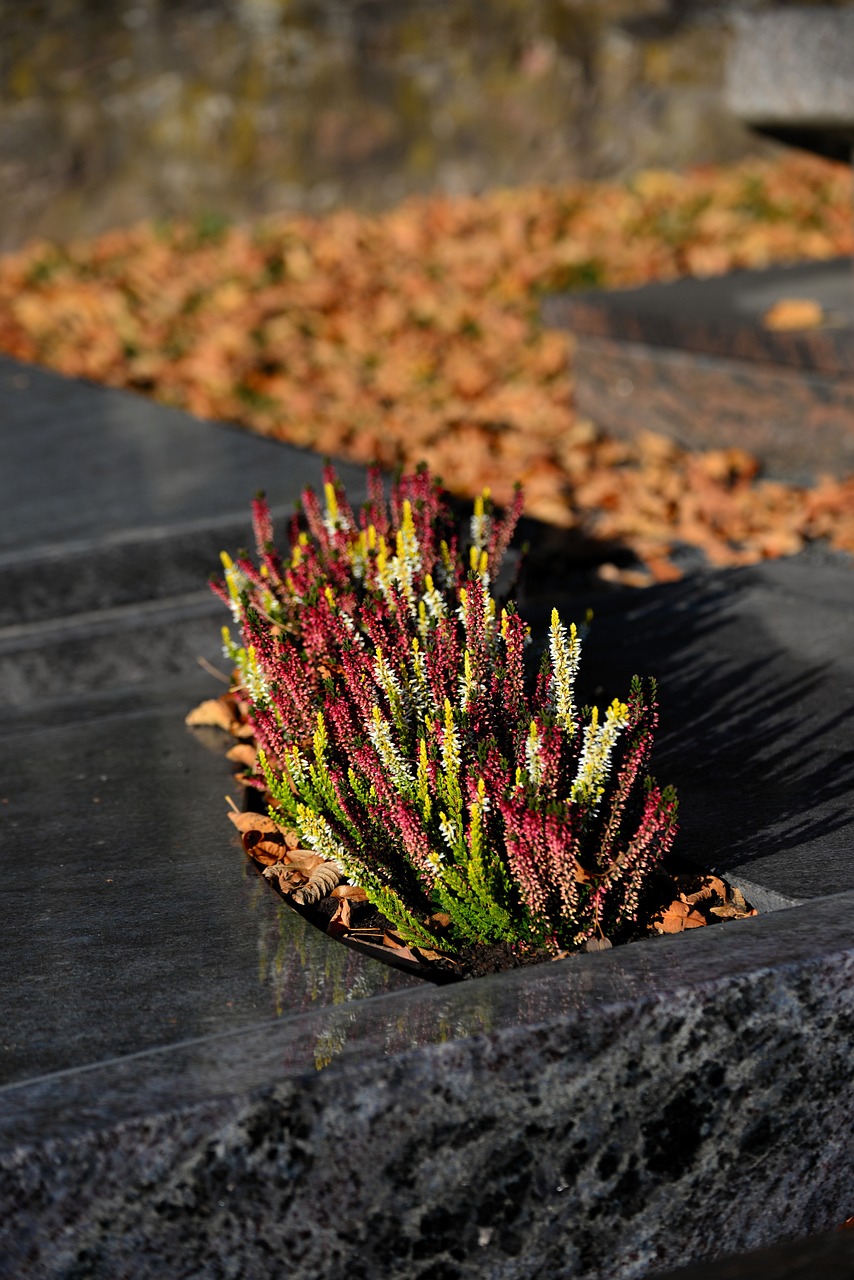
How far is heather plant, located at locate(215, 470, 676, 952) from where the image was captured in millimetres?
2180

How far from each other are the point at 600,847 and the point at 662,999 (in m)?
0.33

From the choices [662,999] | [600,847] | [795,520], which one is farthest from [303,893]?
[795,520]

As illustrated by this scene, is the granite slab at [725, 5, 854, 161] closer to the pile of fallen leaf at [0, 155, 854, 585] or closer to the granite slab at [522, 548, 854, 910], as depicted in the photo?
the pile of fallen leaf at [0, 155, 854, 585]

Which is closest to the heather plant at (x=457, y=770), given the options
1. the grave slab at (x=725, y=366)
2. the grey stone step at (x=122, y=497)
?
the grey stone step at (x=122, y=497)

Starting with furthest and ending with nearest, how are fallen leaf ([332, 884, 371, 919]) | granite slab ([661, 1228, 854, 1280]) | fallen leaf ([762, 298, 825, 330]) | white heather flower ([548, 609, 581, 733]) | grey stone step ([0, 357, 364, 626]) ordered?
fallen leaf ([762, 298, 825, 330]) → grey stone step ([0, 357, 364, 626]) → fallen leaf ([332, 884, 371, 919]) → white heather flower ([548, 609, 581, 733]) → granite slab ([661, 1228, 854, 1280])

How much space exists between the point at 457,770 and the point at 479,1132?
0.55m

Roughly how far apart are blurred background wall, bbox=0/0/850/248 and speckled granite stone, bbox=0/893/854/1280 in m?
8.92

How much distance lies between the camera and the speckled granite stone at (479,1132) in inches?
72.6

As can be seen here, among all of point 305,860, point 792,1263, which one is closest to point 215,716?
point 305,860

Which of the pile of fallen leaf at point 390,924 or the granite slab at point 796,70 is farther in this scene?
the granite slab at point 796,70

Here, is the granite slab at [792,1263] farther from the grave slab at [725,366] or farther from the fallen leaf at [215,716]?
the grave slab at [725,366]

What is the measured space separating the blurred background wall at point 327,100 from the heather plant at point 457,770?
8030mm

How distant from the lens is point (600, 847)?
7.37 ft

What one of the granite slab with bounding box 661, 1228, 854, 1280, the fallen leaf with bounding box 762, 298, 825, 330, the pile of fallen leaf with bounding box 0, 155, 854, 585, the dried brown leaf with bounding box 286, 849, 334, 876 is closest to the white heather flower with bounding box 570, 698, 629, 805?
the dried brown leaf with bounding box 286, 849, 334, 876
